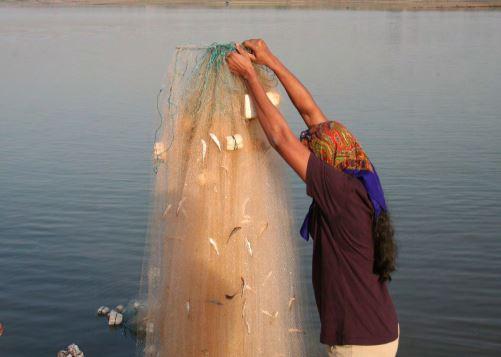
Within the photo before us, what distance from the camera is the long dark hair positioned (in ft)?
10.7

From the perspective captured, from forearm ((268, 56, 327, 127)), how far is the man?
1.38 ft

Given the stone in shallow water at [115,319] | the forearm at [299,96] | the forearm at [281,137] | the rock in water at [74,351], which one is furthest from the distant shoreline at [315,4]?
the forearm at [281,137]

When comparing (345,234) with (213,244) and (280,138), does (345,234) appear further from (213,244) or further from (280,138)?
(213,244)

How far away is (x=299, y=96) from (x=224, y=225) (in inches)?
27.5

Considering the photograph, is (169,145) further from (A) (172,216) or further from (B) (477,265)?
(B) (477,265)

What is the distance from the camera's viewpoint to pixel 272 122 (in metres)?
3.30

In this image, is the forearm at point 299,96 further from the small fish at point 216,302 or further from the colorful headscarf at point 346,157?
the small fish at point 216,302

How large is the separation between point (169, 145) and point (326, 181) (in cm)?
109

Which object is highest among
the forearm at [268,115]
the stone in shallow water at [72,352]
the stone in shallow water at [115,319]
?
the forearm at [268,115]

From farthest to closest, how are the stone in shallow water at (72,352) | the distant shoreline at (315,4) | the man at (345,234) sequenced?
the distant shoreline at (315,4), the stone in shallow water at (72,352), the man at (345,234)

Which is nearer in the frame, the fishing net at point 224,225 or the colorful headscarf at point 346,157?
the colorful headscarf at point 346,157

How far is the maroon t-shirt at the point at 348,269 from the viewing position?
3.19 m

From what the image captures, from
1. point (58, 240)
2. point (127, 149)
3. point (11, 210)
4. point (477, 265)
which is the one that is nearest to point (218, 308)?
point (477, 265)

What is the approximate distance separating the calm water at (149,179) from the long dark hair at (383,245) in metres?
1.70
